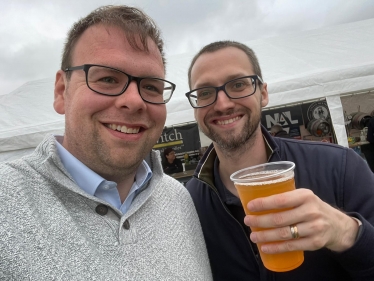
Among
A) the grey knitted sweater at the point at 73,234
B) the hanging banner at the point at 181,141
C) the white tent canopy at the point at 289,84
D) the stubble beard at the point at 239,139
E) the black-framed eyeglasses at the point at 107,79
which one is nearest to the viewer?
the grey knitted sweater at the point at 73,234

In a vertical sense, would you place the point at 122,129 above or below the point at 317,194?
above

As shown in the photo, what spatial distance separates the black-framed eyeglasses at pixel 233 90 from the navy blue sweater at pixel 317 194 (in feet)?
1.15

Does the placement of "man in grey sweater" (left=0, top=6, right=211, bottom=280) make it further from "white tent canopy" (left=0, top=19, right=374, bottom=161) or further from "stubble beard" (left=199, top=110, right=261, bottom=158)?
"white tent canopy" (left=0, top=19, right=374, bottom=161)

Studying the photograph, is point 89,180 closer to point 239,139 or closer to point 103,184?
point 103,184

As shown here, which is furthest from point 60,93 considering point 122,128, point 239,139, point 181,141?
point 181,141

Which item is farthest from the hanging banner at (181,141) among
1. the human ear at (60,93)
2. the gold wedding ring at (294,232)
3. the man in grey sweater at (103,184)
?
the gold wedding ring at (294,232)

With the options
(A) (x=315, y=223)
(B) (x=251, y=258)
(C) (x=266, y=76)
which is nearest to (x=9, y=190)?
(A) (x=315, y=223)

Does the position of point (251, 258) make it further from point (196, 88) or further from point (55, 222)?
point (196, 88)

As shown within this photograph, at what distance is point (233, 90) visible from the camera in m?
1.70

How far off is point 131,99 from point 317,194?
3.76 ft

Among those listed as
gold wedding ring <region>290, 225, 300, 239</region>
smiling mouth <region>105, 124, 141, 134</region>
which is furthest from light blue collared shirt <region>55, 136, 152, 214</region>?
gold wedding ring <region>290, 225, 300, 239</region>

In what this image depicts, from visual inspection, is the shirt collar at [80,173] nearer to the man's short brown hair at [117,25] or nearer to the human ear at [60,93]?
the human ear at [60,93]

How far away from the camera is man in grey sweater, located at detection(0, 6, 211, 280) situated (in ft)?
→ 2.65

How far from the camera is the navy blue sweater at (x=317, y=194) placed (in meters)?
1.28
